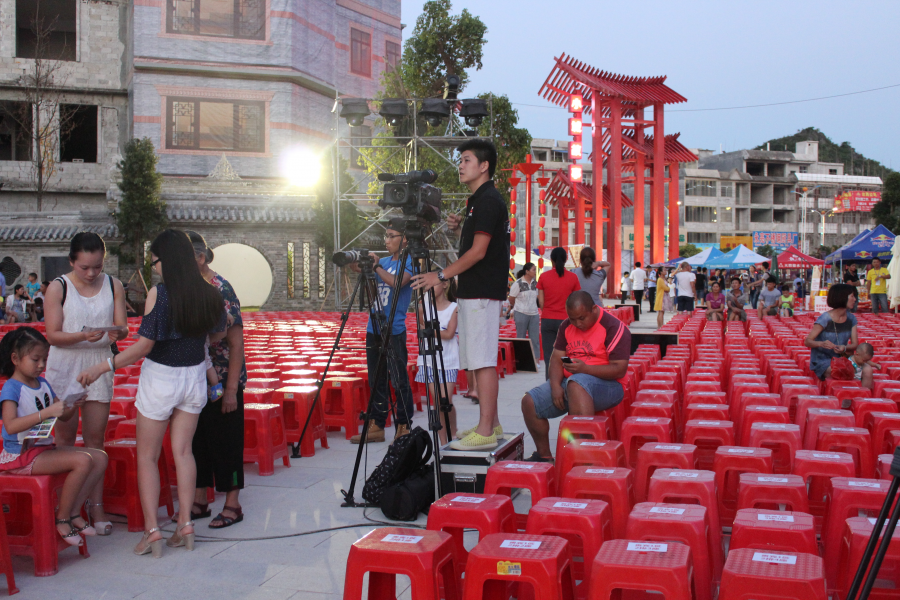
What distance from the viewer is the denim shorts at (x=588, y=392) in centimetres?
530

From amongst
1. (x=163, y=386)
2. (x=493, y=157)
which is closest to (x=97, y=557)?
(x=163, y=386)

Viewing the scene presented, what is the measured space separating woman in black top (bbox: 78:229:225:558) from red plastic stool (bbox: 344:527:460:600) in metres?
1.64

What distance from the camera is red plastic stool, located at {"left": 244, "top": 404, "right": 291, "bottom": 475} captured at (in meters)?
5.47

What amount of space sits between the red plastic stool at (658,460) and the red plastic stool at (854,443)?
0.94 meters

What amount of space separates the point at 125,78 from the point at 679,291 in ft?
81.3

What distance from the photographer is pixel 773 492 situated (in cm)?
333

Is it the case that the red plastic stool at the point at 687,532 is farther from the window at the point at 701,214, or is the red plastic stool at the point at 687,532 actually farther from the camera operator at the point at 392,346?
the window at the point at 701,214

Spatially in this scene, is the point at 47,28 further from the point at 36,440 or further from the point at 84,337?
the point at 36,440

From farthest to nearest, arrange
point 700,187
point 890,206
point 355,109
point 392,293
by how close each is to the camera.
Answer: point 700,187 < point 890,206 < point 355,109 < point 392,293

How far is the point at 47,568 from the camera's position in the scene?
3652 mm

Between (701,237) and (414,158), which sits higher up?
(701,237)

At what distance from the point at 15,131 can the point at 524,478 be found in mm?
34188

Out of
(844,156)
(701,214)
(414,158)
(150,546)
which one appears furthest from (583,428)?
(844,156)

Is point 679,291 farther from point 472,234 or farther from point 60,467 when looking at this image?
point 60,467
